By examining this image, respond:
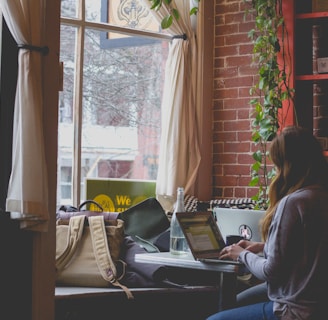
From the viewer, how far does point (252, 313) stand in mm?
2861

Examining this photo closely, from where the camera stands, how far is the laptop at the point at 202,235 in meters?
3.09

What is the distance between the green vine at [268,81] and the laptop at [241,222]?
0.89m

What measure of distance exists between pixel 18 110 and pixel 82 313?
1.15 m

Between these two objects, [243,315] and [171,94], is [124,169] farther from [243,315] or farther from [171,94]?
[243,315]

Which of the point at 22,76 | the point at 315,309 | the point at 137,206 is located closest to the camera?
the point at 315,309

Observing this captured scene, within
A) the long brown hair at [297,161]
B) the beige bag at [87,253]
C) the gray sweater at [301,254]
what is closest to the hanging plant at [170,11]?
the beige bag at [87,253]

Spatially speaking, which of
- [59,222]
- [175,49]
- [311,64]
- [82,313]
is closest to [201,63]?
[175,49]

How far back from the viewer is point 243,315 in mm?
2879

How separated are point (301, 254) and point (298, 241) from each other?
0.16ft

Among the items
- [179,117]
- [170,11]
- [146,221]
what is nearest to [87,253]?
[146,221]

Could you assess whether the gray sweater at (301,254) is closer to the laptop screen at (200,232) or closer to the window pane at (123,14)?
the laptop screen at (200,232)

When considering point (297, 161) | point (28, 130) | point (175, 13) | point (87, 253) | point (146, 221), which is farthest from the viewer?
point (175, 13)

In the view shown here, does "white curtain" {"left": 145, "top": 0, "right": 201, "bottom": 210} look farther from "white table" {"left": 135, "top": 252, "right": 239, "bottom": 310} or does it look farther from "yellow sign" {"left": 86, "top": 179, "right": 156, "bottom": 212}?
"white table" {"left": 135, "top": 252, "right": 239, "bottom": 310}

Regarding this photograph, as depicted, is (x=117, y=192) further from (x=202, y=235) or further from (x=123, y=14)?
(x=202, y=235)
